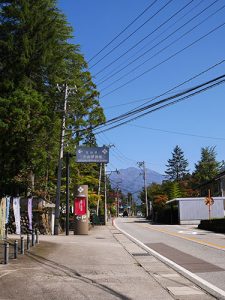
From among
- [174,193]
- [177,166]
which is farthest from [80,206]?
[177,166]

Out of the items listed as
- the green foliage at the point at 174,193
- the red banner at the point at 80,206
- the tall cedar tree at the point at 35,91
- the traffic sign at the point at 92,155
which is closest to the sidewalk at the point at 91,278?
the tall cedar tree at the point at 35,91

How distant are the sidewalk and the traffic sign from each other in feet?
55.6

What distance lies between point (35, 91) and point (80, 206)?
40.4ft

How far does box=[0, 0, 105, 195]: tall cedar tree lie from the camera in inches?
725

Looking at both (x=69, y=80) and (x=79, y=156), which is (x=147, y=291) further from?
(x=69, y=80)

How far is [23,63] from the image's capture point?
28.9 meters

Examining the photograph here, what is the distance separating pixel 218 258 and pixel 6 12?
73.5 ft

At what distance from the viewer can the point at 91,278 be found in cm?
1194

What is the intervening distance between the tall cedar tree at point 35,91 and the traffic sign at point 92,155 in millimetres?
1652

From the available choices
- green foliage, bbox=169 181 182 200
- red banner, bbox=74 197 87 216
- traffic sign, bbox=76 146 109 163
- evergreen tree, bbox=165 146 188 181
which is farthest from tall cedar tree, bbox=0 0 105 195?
evergreen tree, bbox=165 146 188 181

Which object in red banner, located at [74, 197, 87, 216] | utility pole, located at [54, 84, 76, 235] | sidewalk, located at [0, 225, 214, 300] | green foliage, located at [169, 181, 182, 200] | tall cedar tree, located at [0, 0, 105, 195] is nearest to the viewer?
sidewalk, located at [0, 225, 214, 300]

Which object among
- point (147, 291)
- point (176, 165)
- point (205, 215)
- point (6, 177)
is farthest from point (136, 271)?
point (176, 165)

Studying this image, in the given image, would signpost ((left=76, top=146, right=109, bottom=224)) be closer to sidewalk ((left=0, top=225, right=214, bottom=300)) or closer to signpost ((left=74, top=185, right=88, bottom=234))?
signpost ((left=74, top=185, right=88, bottom=234))

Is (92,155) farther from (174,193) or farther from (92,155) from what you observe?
(174,193)
